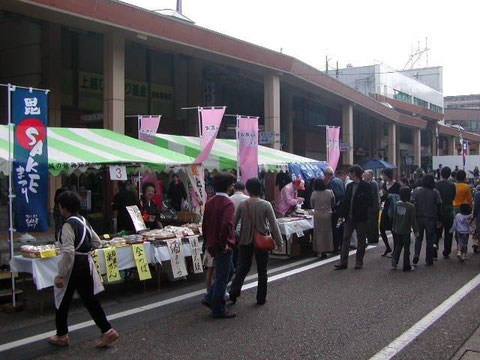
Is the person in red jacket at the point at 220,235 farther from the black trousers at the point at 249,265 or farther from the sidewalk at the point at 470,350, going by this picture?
the sidewalk at the point at 470,350

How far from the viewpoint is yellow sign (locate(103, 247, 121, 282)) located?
702 centimetres

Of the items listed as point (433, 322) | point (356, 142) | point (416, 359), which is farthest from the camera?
point (356, 142)

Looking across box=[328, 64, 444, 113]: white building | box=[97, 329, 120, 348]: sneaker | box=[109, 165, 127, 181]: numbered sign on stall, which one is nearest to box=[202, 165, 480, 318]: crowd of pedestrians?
box=[97, 329, 120, 348]: sneaker

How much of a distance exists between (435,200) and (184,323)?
18.1 feet

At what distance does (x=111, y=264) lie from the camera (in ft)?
23.3

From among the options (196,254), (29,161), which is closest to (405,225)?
A: (196,254)

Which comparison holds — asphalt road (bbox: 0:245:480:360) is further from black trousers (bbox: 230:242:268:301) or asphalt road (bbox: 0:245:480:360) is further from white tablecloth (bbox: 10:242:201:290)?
white tablecloth (bbox: 10:242:201:290)

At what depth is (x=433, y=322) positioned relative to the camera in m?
5.91

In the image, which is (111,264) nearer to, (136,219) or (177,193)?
(136,219)

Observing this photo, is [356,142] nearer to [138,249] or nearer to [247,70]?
[247,70]

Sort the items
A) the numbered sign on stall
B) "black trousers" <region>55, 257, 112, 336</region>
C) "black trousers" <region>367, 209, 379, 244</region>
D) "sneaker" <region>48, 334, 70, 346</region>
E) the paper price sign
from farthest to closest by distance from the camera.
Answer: "black trousers" <region>367, 209, 379, 244</region> → the paper price sign → the numbered sign on stall → "sneaker" <region>48, 334, 70, 346</region> → "black trousers" <region>55, 257, 112, 336</region>

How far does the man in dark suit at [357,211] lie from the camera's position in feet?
29.4

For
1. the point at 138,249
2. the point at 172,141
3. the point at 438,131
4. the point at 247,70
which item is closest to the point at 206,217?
the point at 138,249

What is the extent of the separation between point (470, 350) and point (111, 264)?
4.62m
